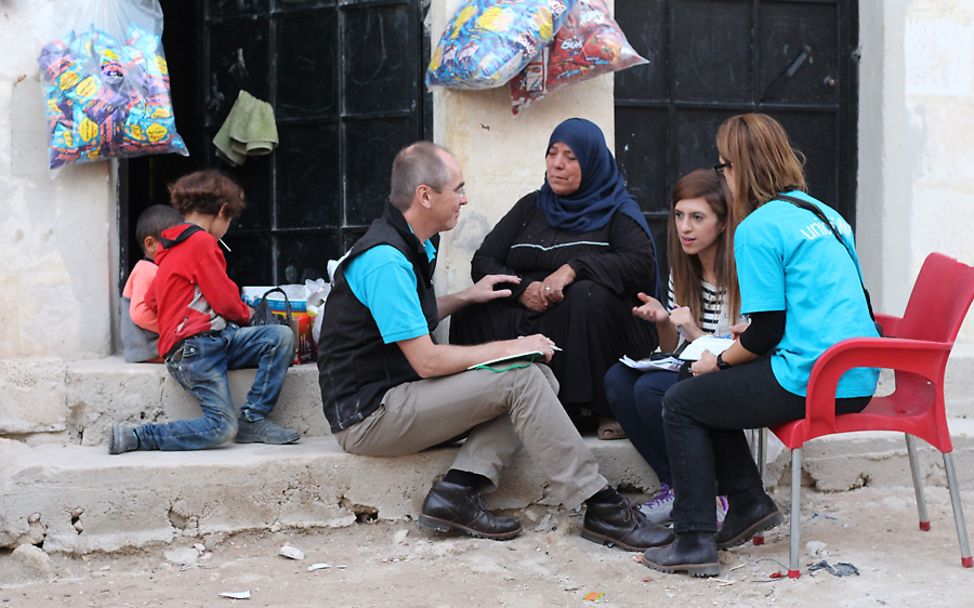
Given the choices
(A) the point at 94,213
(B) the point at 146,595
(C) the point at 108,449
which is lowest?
(B) the point at 146,595

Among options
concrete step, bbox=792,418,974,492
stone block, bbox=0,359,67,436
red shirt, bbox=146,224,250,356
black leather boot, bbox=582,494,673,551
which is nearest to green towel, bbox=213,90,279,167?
red shirt, bbox=146,224,250,356

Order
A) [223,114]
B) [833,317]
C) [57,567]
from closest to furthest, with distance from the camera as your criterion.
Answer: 1. [833,317]
2. [57,567]
3. [223,114]

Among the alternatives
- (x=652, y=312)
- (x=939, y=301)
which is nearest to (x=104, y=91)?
(x=652, y=312)

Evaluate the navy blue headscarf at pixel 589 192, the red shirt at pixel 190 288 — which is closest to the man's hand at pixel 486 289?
the navy blue headscarf at pixel 589 192

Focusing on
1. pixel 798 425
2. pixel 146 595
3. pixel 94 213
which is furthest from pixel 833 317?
pixel 94 213

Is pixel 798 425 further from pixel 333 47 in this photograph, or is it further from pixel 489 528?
pixel 333 47

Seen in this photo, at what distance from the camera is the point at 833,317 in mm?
3738

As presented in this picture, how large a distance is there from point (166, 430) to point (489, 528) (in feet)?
4.26

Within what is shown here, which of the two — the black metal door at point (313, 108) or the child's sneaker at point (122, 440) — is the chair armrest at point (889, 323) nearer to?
the black metal door at point (313, 108)

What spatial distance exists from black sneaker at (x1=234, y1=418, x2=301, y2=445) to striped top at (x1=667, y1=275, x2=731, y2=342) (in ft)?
5.21

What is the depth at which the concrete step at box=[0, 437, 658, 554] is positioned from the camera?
4320 mm

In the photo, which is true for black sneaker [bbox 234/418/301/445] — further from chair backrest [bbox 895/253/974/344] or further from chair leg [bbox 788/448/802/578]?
chair backrest [bbox 895/253/974/344]

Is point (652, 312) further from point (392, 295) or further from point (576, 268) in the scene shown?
point (392, 295)

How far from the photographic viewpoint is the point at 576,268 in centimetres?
482
